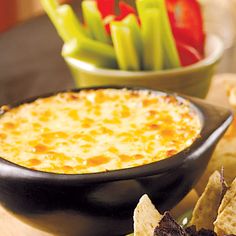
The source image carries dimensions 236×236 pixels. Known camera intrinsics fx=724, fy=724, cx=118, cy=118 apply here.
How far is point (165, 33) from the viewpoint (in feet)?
6.72

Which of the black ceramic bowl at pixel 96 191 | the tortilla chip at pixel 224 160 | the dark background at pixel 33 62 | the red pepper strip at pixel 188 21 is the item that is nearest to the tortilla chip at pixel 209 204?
the black ceramic bowl at pixel 96 191

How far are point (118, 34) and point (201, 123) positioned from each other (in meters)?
0.56

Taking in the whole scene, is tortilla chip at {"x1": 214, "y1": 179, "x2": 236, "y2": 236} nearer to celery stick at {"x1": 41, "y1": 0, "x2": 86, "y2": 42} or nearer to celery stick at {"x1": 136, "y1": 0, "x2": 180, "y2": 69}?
celery stick at {"x1": 136, "y1": 0, "x2": 180, "y2": 69}

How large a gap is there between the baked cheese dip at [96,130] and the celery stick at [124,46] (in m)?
0.31

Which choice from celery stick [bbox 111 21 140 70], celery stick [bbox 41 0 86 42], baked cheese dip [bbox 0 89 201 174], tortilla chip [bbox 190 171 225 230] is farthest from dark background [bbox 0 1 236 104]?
tortilla chip [bbox 190 171 225 230]

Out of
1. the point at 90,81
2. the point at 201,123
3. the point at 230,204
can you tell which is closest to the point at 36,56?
the point at 90,81

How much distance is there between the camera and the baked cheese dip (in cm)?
143

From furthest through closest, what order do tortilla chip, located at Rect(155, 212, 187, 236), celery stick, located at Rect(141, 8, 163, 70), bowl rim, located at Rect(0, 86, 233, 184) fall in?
celery stick, located at Rect(141, 8, 163, 70), bowl rim, located at Rect(0, 86, 233, 184), tortilla chip, located at Rect(155, 212, 187, 236)

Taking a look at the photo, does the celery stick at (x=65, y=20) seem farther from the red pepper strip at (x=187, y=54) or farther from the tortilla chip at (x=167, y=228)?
the tortilla chip at (x=167, y=228)

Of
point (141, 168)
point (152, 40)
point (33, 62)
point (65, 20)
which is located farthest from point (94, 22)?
point (141, 168)

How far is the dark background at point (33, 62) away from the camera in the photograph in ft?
8.01

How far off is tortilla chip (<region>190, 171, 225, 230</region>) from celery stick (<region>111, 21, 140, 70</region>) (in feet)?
2.48

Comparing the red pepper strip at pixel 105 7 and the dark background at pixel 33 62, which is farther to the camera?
the dark background at pixel 33 62

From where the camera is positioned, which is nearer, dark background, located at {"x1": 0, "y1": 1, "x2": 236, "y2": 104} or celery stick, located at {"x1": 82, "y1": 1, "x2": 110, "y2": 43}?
celery stick, located at {"x1": 82, "y1": 1, "x2": 110, "y2": 43}
